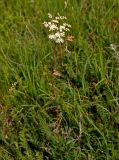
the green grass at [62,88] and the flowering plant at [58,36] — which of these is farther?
the flowering plant at [58,36]

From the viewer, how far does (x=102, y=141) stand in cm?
217

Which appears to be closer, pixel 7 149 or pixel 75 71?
pixel 7 149

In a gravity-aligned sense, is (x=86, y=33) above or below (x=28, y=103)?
above

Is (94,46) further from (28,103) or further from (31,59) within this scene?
(28,103)

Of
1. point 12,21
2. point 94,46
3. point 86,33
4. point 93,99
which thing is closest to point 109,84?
point 93,99

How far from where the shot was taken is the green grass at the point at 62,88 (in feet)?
7.17

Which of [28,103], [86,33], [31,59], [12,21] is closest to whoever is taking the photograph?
[28,103]

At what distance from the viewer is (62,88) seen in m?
2.49

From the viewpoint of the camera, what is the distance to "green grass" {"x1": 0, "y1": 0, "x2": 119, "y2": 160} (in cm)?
219

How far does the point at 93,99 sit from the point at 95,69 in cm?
23

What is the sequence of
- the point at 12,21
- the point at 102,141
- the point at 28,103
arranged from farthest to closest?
the point at 12,21 < the point at 28,103 < the point at 102,141

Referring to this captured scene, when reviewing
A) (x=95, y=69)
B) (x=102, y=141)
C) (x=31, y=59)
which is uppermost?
(x=31, y=59)

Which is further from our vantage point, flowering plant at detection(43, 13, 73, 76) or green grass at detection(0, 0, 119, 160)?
flowering plant at detection(43, 13, 73, 76)

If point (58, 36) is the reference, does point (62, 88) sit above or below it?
below
